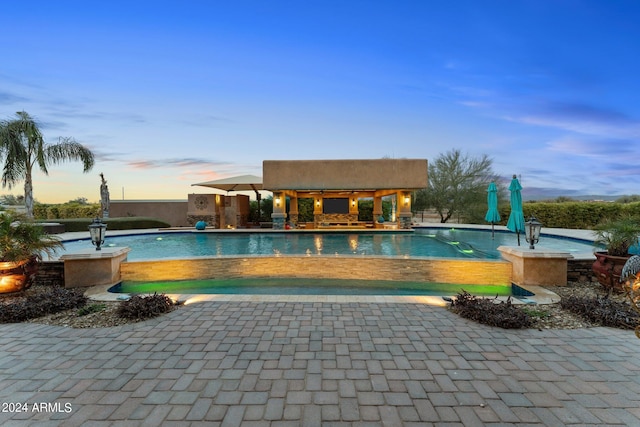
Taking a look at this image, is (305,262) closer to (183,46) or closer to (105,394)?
(105,394)

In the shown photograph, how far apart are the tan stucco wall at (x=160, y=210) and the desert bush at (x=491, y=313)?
821 inches

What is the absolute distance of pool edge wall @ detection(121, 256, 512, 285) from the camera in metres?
6.93

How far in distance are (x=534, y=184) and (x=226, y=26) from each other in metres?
37.7

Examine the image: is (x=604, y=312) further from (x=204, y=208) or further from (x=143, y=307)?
(x=204, y=208)

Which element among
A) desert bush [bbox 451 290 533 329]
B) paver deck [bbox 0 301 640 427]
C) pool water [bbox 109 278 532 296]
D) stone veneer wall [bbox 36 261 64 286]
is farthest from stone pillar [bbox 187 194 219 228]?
desert bush [bbox 451 290 533 329]

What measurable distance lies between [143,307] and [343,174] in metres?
12.9

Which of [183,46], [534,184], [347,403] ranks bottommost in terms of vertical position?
[347,403]

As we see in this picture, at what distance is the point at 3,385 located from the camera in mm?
2553

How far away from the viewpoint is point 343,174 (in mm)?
15891

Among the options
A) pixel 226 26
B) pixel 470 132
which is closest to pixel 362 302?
pixel 226 26

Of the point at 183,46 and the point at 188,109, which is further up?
the point at 183,46

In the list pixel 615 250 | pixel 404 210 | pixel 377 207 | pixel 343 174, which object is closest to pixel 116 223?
pixel 343 174

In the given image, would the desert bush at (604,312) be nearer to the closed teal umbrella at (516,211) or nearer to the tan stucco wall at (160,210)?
the closed teal umbrella at (516,211)

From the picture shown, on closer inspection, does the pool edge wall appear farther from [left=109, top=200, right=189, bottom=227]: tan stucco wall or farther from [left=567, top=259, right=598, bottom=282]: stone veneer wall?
[left=109, top=200, right=189, bottom=227]: tan stucco wall
